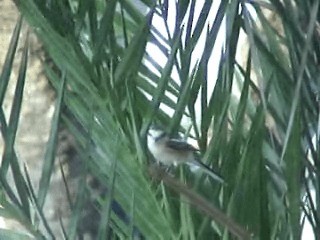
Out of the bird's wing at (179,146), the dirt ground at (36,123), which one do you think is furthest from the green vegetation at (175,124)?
the dirt ground at (36,123)

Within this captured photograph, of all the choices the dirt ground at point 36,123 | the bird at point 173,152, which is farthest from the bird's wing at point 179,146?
the dirt ground at point 36,123

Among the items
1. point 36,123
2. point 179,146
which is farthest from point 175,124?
point 36,123

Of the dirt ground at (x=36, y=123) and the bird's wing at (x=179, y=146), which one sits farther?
the dirt ground at (x=36, y=123)

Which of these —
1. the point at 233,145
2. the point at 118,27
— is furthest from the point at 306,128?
the point at 118,27

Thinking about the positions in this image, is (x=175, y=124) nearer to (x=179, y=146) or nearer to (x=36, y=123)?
(x=179, y=146)

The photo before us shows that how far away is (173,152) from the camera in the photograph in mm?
673

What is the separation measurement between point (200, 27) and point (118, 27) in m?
0.28

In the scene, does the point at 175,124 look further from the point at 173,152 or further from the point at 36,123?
the point at 36,123

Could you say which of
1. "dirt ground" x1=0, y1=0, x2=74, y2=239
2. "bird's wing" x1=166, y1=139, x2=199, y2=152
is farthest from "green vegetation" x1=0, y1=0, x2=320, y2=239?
"dirt ground" x1=0, y1=0, x2=74, y2=239

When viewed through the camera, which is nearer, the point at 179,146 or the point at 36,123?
the point at 179,146

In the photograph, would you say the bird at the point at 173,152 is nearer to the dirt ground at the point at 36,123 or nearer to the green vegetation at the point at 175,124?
the green vegetation at the point at 175,124

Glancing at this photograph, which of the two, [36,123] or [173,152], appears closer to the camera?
[173,152]

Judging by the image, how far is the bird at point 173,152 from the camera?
2.17 ft

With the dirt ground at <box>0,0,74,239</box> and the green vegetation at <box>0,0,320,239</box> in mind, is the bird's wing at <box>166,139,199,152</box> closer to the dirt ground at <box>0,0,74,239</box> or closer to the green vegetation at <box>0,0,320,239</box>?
the green vegetation at <box>0,0,320,239</box>
